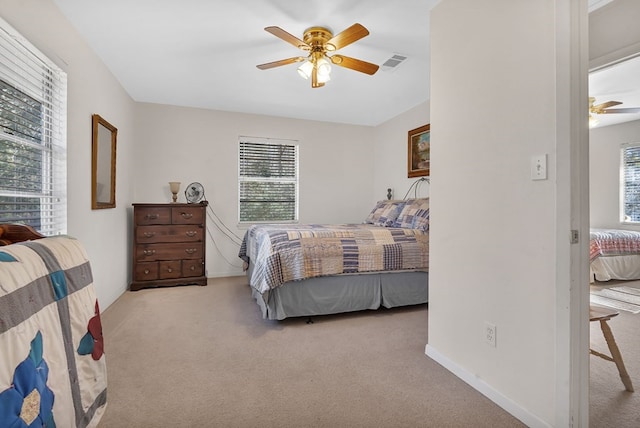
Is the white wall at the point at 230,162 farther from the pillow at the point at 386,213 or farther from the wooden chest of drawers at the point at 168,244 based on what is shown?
the pillow at the point at 386,213

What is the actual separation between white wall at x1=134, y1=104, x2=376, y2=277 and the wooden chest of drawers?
487 mm

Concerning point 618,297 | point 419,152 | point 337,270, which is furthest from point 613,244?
point 337,270

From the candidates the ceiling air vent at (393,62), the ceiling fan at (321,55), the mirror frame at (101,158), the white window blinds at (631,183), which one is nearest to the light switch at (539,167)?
the ceiling fan at (321,55)

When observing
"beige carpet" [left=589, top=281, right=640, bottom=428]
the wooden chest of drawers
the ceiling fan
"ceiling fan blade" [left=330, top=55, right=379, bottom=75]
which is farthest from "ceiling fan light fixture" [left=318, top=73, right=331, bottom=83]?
"beige carpet" [left=589, top=281, right=640, bottom=428]

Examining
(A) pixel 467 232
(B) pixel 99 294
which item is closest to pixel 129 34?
(B) pixel 99 294

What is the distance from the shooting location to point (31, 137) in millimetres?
1920

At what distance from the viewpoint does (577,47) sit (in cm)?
130

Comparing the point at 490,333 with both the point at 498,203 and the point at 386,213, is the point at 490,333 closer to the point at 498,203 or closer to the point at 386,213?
the point at 498,203

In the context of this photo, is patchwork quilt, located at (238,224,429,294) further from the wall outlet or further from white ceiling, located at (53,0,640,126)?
white ceiling, located at (53,0,640,126)

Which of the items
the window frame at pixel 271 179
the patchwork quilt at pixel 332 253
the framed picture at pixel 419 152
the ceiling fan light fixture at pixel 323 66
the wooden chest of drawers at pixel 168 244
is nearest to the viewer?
the ceiling fan light fixture at pixel 323 66

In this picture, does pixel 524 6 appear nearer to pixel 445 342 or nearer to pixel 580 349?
pixel 580 349

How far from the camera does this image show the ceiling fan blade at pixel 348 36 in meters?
2.07

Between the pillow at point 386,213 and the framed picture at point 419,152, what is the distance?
19.5 inches

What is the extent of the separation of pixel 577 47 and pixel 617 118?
4.98 m
